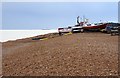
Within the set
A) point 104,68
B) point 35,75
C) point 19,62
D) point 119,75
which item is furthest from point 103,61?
point 19,62

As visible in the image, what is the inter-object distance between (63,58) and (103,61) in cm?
225

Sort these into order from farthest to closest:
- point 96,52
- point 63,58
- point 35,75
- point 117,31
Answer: point 117,31 < point 96,52 < point 63,58 < point 35,75

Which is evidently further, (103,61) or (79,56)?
(79,56)

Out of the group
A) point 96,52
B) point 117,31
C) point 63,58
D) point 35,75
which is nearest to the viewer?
point 35,75

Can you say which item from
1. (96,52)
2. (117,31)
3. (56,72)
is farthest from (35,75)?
(117,31)

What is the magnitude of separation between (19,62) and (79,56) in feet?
10.5

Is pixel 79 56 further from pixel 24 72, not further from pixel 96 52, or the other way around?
pixel 24 72

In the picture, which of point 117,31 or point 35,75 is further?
point 117,31

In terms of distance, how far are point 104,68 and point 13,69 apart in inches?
175

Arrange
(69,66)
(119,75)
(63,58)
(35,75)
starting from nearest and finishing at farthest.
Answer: (119,75), (35,75), (69,66), (63,58)

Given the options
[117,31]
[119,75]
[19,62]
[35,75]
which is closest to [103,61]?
[119,75]

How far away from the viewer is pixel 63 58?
52.2 ft

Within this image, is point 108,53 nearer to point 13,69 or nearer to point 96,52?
point 96,52

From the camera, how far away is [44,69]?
14.0 meters
